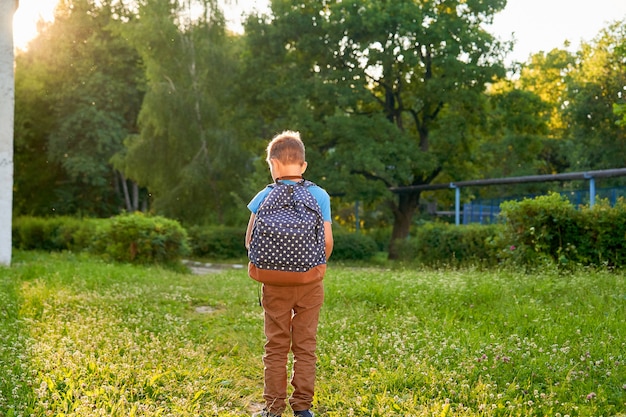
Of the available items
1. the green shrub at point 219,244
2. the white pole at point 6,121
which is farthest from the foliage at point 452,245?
the white pole at point 6,121

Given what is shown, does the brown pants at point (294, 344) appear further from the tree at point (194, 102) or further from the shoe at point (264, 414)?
the tree at point (194, 102)

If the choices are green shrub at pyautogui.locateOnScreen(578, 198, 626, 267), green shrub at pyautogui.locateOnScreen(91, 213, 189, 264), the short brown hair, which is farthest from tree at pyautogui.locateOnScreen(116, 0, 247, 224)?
the short brown hair

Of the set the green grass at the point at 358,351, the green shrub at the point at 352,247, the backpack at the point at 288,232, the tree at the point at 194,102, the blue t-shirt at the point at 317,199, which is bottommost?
the green shrub at the point at 352,247

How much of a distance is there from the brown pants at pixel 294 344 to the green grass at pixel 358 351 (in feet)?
1.09

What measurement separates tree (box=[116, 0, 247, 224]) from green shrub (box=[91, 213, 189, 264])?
10988 mm

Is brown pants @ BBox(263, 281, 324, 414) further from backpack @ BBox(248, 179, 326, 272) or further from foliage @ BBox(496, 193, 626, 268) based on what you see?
foliage @ BBox(496, 193, 626, 268)

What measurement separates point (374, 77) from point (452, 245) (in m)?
10.6

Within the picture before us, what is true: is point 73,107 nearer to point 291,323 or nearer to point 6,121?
point 6,121

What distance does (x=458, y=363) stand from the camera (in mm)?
5742

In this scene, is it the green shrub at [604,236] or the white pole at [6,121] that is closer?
the green shrub at [604,236]


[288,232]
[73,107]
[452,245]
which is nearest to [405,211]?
[452,245]

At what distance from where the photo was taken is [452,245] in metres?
18.7

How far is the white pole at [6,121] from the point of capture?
14125 millimetres

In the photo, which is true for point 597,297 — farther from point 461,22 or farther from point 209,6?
point 209,6
